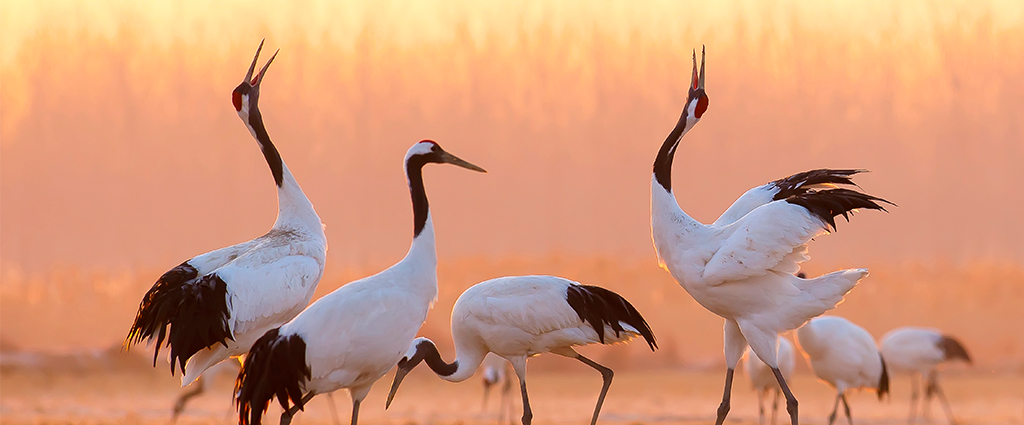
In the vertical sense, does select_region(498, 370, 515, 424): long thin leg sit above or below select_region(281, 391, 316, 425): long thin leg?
below

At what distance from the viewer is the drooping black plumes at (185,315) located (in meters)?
7.29

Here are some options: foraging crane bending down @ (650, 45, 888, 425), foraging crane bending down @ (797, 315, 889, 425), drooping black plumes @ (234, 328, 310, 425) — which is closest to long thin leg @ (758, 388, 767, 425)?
foraging crane bending down @ (797, 315, 889, 425)

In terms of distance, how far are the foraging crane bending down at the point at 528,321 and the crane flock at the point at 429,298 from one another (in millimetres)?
11

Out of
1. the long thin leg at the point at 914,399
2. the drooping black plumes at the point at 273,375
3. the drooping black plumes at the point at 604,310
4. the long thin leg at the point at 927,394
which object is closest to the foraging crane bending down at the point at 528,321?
the drooping black plumes at the point at 604,310

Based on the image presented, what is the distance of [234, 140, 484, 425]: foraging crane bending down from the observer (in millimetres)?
6656

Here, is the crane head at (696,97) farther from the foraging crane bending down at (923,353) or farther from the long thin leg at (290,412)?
the foraging crane bending down at (923,353)

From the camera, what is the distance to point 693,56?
28.4ft

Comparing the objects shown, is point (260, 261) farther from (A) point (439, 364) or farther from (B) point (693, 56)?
(B) point (693, 56)

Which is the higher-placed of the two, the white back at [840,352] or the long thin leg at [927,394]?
the white back at [840,352]

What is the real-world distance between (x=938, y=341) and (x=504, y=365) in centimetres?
697

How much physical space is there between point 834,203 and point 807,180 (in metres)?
0.73

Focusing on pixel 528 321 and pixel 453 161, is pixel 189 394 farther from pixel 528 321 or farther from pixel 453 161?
pixel 453 161

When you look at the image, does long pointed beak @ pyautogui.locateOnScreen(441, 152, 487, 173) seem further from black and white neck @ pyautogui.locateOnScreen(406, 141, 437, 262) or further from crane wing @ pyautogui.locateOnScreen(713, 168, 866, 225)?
crane wing @ pyautogui.locateOnScreen(713, 168, 866, 225)

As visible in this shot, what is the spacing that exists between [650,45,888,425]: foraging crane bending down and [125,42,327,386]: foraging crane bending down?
2.70m
